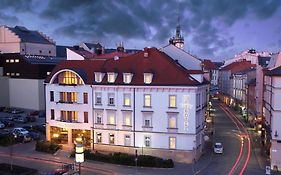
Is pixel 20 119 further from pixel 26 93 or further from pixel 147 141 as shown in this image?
pixel 147 141

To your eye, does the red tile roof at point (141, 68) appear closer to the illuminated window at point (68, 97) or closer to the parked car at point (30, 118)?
the illuminated window at point (68, 97)

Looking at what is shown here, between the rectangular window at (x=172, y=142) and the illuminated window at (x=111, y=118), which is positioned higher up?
the illuminated window at (x=111, y=118)

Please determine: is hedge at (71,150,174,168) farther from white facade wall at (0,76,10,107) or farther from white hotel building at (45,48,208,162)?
white facade wall at (0,76,10,107)

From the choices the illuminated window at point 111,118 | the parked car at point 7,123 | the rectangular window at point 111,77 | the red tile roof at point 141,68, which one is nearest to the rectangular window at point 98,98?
the red tile roof at point 141,68

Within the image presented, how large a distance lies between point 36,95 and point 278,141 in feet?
206

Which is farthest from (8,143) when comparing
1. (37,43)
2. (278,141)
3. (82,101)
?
(37,43)

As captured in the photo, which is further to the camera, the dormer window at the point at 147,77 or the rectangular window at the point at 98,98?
the rectangular window at the point at 98,98

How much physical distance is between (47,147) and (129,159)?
15.2 m

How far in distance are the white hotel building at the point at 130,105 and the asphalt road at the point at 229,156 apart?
3.63 m

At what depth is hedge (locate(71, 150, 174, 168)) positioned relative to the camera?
49219mm

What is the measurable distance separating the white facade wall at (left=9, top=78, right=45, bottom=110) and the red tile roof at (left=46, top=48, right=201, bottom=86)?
31.3m

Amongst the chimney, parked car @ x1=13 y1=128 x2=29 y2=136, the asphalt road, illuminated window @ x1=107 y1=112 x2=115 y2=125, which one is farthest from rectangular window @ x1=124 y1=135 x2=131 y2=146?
parked car @ x1=13 y1=128 x2=29 y2=136

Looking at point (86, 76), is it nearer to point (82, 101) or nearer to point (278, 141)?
point (82, 101)

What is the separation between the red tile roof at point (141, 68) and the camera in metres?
52.9
